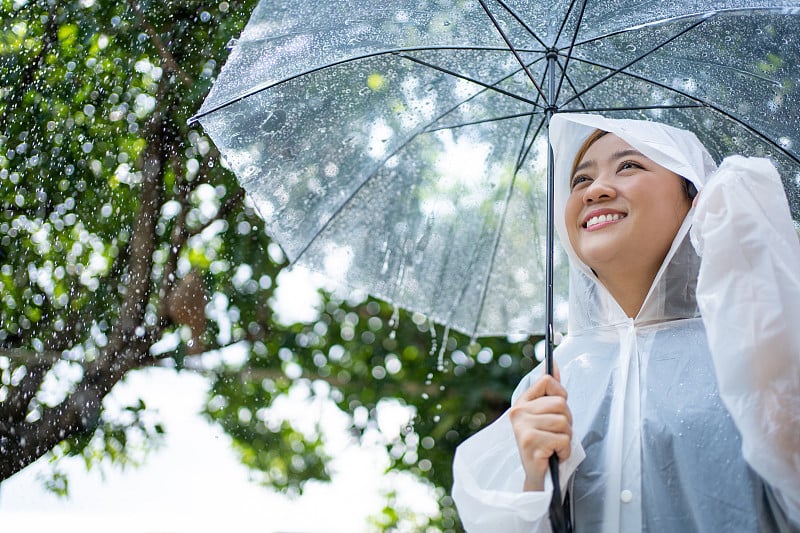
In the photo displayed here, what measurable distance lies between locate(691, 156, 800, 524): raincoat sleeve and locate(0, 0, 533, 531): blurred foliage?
3346mm

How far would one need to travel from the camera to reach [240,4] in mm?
4703

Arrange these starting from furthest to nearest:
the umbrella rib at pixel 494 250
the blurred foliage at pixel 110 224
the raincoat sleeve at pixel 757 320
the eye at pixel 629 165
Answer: the blurred foliage at pixel 110 224, the umbrella rib at pixel 494 250, the eye at pixel 629 165, the raincoat sleeve at pixel 757 320

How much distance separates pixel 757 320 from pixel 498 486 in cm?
69

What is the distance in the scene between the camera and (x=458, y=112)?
249cm

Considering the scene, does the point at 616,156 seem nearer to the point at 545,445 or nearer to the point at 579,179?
the point at 579,179

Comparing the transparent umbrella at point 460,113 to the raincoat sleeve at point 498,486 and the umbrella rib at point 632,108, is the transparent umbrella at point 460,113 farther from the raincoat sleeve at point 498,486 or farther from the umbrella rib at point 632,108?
the raincoat sleeve at point 498,486

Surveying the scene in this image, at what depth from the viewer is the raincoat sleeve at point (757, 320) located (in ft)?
4.62

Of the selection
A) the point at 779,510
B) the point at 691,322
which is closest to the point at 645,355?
the point at 691,322

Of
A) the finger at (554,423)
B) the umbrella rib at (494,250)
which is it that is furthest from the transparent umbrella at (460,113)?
the finger at (554,423)

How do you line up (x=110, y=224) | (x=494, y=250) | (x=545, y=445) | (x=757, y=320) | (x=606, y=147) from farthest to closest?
(x=110, y=224) → (x=494, y=250) → (x=606, y=147) → (x=545, y=445) → (x=757, y=320)

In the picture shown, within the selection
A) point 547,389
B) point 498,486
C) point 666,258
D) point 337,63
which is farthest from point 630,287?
point 337,63

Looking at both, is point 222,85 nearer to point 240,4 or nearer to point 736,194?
point 736,194

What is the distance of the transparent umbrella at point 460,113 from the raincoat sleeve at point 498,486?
0.27m

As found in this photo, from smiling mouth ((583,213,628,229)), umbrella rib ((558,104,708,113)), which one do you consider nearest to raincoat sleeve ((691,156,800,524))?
smiling mouth ((583,213,628,229))
